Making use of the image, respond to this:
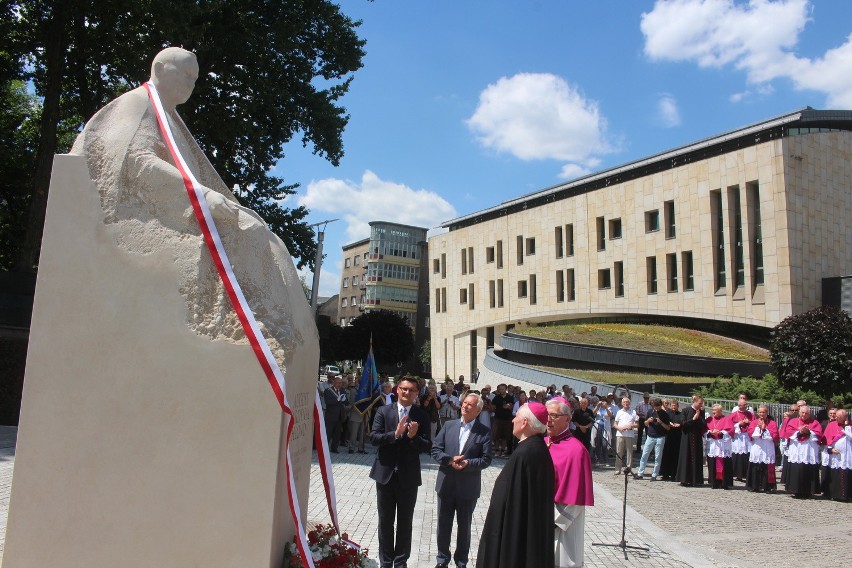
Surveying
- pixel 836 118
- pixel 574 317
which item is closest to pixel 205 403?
pixel 836 118

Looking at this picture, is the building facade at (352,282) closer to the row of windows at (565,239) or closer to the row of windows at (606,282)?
the row of windows at (565,239)

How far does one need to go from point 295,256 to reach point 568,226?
1264 inches

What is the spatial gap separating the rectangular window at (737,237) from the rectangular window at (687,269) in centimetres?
307

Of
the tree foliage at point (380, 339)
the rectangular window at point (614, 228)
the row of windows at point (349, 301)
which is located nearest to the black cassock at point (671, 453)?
the rectangular window at point (614, 228)

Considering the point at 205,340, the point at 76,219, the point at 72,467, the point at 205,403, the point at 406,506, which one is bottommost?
the point at 406,506

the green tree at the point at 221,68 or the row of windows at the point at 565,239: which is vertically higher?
the row of windows at the point at 565,239

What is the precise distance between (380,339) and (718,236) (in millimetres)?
29245

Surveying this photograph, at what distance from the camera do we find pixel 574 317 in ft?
168

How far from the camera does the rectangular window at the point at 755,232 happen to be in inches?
1505

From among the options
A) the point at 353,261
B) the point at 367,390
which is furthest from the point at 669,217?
the point at 353,261

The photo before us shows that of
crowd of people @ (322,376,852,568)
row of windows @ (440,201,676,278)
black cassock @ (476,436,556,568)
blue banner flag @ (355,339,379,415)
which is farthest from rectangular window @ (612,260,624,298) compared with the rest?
black cassock @ (476,436,556,568)

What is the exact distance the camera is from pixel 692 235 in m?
41.6

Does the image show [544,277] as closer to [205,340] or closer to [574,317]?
[574,317]

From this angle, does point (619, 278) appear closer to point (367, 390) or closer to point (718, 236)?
point (718, 236)
